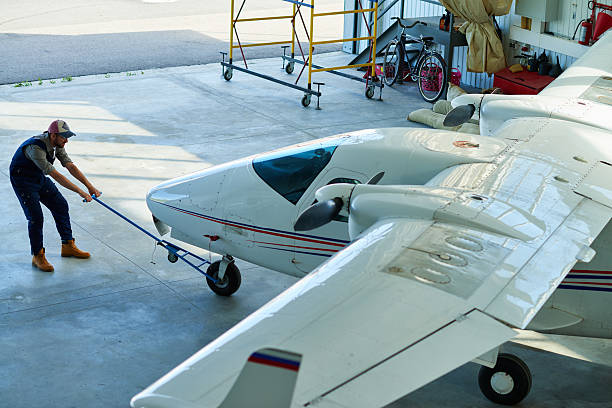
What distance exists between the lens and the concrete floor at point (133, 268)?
28.1 ft

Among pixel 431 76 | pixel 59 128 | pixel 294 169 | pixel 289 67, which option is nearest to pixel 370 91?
pixel 431 76

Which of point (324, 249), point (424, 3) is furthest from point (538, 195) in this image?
point (424, 3)

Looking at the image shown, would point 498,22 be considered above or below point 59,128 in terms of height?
above

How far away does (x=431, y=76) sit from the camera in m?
19.5

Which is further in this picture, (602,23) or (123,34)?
(123,34)

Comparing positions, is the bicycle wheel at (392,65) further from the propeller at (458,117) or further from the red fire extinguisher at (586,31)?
the propeller at (458,117)

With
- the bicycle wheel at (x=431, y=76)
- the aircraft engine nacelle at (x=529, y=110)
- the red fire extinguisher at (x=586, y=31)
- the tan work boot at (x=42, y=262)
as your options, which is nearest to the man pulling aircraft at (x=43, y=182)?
the tan work boot at (x=42, y=262)

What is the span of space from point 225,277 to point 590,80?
5693 millimetres

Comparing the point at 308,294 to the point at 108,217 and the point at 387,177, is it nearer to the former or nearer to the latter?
the point at 387,177

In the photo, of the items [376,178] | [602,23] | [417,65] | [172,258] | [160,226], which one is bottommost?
[172,258]

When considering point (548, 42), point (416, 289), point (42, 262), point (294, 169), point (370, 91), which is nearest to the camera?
point (416, 289)

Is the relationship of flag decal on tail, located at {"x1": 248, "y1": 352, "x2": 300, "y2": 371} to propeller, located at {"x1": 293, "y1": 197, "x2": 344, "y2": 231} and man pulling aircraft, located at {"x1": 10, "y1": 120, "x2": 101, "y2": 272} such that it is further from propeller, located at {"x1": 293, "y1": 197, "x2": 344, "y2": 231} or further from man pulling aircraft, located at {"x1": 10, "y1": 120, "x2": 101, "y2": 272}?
man pulling aircraft, located at {"x1": 10, "y1": 120, "x2": 101, "y2": 272}

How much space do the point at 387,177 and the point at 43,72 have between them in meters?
15.3

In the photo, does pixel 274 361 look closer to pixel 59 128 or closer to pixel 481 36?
pixel 59 128
